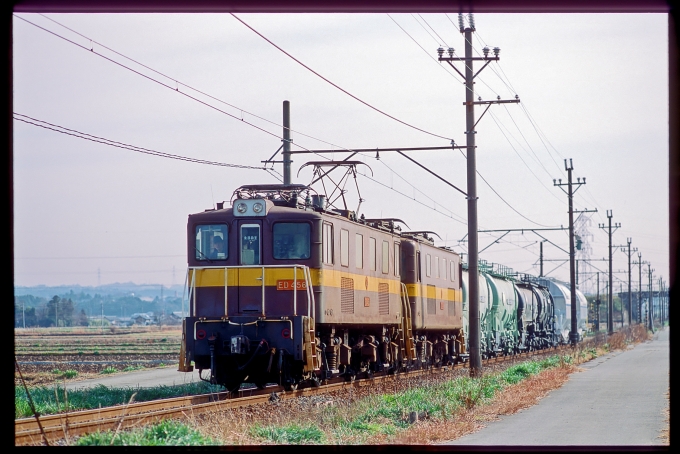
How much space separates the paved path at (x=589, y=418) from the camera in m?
13.8

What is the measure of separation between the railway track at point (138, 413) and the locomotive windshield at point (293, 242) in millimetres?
2778

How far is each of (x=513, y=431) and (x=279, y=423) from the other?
373 cm

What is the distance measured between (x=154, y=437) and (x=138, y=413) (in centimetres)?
368

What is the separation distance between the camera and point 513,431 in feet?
49.1

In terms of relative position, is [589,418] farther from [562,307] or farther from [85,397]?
[562,307]

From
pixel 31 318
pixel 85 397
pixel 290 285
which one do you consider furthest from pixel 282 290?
pixel 31 318

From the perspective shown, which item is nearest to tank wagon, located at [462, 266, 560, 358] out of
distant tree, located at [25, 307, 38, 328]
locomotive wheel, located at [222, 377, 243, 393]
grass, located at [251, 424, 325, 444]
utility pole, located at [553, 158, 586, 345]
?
utility pole, located at [553, 158, 586, 345]

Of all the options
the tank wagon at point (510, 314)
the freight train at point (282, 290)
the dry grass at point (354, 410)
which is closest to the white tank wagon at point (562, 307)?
the tank wagon at point (510, 314)

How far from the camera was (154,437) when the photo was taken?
1116 centimetres

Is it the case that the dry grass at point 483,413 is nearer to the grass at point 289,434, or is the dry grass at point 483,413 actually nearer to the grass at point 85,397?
the grass at point 289,434

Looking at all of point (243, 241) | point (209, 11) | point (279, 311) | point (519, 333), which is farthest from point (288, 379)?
point (519, 333)

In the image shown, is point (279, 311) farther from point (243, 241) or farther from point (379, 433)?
point (379, 433)

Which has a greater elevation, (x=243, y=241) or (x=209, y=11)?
(x=209, y=11)

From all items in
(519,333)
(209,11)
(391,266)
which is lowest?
(519,333)
